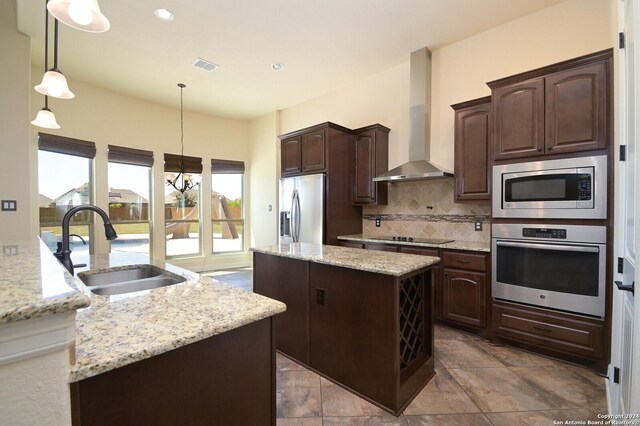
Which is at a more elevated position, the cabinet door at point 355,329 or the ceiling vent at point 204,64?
the ceiling vent at point 204,64

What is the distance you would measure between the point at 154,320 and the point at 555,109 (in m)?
3.11

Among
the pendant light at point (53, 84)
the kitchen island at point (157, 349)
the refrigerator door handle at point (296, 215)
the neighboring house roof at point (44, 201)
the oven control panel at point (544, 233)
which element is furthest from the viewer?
the refrigerator door handle at point (296, 215)

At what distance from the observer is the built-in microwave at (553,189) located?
2.18 meters

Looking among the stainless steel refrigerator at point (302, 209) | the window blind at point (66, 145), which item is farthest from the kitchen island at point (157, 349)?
the window blind at point (66, 145)

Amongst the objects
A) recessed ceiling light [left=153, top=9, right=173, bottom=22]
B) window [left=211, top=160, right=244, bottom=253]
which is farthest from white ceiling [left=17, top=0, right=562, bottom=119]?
window [left=211, top=160, right=244, bottom=253]

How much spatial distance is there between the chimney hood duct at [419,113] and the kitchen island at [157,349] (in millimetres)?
2932

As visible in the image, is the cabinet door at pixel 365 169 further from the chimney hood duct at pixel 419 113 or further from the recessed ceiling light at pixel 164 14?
the recessed ceiling light at pixel 164 14

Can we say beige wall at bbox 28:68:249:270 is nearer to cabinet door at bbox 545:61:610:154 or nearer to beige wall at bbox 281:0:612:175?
beige wall at bbox 281:0:612:175

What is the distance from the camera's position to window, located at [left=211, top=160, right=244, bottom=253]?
6035 mm

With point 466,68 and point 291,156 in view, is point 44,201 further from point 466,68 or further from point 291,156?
point 466,68

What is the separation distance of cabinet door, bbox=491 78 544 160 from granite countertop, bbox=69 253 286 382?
2.61 metres

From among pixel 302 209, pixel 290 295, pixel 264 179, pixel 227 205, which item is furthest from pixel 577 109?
pixel 227 205

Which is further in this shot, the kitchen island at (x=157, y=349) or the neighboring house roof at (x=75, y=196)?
the neighboring house roof at (x=75, y=196)

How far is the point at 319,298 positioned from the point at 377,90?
334 centimetres
